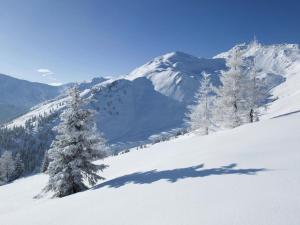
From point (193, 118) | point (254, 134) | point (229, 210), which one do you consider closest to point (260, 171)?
point (229, 210)

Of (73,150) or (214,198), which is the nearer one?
(214,198)

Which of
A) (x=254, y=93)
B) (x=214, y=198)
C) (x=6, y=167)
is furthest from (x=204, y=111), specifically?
(x=6, y=167)

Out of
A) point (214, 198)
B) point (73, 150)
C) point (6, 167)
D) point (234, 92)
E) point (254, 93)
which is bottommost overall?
point (6, 167)

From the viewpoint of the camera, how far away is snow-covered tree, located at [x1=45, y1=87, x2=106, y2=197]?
19.9 metres

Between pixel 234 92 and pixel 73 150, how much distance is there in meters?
21.8

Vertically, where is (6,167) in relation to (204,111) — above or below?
below

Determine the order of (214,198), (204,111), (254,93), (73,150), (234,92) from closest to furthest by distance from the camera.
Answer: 1. (214,198)
2. (73,150)
3. (234,92)
4. (254,93)
5. (204,111)

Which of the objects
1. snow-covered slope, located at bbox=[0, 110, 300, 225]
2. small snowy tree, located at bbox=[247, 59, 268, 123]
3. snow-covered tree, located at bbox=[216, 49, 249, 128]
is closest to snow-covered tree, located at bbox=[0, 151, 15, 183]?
snow-covered tree, located at bbox=[216, 49, 249, 128]

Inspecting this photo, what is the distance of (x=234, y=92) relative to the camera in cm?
3431

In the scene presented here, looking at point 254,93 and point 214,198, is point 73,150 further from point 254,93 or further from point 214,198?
point 254,93

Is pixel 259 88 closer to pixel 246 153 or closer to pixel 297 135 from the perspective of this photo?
pixel 297 135

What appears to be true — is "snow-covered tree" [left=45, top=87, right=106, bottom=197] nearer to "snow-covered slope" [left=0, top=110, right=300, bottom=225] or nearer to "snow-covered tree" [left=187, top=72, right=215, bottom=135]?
"snow-covered slope" [left=0, top=110, right=300, bottom=225]

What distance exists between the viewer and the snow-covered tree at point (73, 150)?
19.9 m

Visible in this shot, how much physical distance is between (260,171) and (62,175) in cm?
1406
